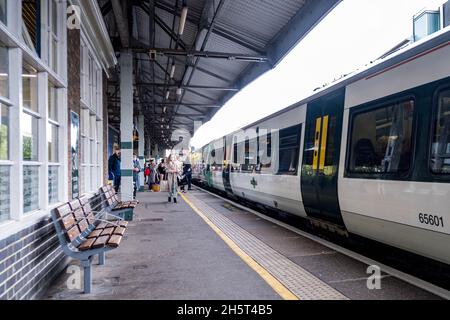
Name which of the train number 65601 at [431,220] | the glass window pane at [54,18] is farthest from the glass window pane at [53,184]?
the train number 65601 at [431,220]

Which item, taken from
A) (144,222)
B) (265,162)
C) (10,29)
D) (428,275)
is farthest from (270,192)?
(10,29)

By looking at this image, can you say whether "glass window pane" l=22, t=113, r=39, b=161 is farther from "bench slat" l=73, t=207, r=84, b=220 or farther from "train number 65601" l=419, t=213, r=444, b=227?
"train number 65601" l=419, t=213, r=444, b=227

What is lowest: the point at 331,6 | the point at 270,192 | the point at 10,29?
the point at 270,192

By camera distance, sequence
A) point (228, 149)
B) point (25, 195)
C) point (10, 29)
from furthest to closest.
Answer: point (228, 149) → point (25, 195) → point (10, 29)

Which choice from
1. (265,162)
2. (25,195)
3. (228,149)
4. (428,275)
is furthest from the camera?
(228,149)

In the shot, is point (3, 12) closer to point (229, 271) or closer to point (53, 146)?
point (53, 146)

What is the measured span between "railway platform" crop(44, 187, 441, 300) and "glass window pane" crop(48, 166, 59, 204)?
91 cm

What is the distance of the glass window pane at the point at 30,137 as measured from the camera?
4036mm

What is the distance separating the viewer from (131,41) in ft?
38.7

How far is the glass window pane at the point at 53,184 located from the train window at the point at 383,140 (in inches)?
158

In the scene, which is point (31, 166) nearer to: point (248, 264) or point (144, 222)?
point (248, 264)

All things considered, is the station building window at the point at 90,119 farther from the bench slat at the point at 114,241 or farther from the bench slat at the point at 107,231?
the bench slat at the point at 114,241

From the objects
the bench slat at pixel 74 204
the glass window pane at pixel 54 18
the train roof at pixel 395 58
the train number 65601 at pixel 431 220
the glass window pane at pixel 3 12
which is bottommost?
the bench slat at pixel 74 204
